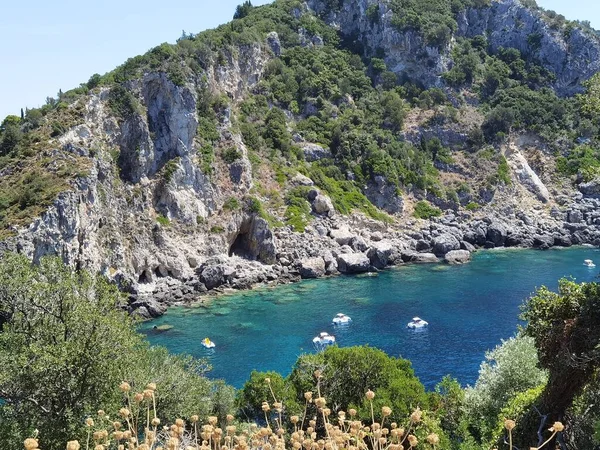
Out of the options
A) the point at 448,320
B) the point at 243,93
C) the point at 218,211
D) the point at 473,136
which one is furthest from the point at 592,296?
the point at 473,136

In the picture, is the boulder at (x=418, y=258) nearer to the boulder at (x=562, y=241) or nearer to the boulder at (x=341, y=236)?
the boulder at (x=341, y=236)

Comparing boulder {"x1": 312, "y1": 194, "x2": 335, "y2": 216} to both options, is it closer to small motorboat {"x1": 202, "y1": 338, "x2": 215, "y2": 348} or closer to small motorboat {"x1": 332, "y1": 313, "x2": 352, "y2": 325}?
small motorboat {"x1": 332, "y1": 313, "x2": 352, "y2": 325}

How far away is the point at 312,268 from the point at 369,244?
41.7ft

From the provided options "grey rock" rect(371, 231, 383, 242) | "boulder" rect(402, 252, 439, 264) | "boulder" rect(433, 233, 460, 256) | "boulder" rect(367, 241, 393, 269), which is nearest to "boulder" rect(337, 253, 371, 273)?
"boulder" rect(367, 241, 393, 269)

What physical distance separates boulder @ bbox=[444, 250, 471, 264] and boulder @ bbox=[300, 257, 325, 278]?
794 inches

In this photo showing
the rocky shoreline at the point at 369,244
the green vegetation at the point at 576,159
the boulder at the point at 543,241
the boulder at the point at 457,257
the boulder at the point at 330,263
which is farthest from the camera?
the green vegetation at the point at 576,159

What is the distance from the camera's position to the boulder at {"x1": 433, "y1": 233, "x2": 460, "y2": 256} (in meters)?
81.8

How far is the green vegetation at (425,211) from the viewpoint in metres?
92.8

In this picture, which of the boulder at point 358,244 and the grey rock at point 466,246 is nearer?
the boulder at point 358,244

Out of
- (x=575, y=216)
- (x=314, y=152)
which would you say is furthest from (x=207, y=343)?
(x=575, y=216)

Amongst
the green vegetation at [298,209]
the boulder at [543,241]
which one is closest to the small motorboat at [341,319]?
the green vegetation at [298,209]

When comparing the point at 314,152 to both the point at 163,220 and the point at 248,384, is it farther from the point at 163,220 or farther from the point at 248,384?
the point at 248,384

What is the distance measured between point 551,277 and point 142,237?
5317cm

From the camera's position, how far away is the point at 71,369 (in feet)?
57.2
